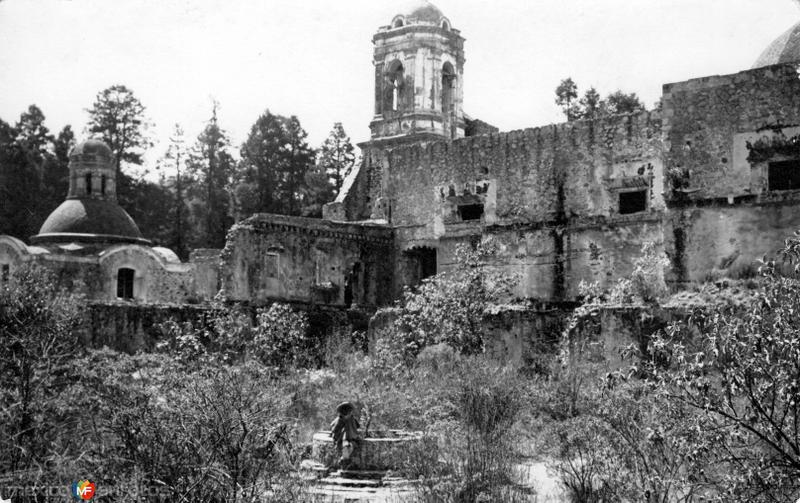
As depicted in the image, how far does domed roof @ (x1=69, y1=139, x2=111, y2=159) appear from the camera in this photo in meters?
36.8

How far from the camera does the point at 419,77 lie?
3353 centimetres

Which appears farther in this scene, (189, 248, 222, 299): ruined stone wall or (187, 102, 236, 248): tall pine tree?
(187, 102, 236, 248): tall pine tree

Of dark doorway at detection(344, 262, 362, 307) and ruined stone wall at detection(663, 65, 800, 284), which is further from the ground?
ruined stone wall at detection(663, 65, 800, 284)

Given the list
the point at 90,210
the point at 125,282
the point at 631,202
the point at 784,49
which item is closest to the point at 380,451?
the point at 631,202

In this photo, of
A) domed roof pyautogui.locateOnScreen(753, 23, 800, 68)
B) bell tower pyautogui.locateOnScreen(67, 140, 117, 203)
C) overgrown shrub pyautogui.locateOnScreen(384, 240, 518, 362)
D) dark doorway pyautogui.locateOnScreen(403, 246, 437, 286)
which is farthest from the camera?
bell tower pyautogui.locateOnScreen(67, 140, 117, 203)

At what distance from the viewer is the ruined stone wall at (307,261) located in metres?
25.1

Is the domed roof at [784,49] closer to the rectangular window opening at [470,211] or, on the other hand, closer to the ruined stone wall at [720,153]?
the ruined stone wall at [720,153]

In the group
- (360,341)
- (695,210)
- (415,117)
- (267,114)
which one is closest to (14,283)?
(360,341)

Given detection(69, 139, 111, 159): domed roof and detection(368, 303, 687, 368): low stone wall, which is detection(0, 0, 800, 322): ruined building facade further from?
detection(69, 139, 111, 159): domed roof

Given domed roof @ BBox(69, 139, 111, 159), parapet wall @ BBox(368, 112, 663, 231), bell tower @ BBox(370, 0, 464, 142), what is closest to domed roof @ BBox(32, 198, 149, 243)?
domed roof @ BBox(69, 139, 111, 159)

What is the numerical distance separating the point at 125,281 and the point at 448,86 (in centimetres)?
1391

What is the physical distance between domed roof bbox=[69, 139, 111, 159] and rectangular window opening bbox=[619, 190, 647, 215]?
22.3 metres

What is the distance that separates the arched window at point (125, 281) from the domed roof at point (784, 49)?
21.1 meters

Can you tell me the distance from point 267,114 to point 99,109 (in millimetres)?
8471
